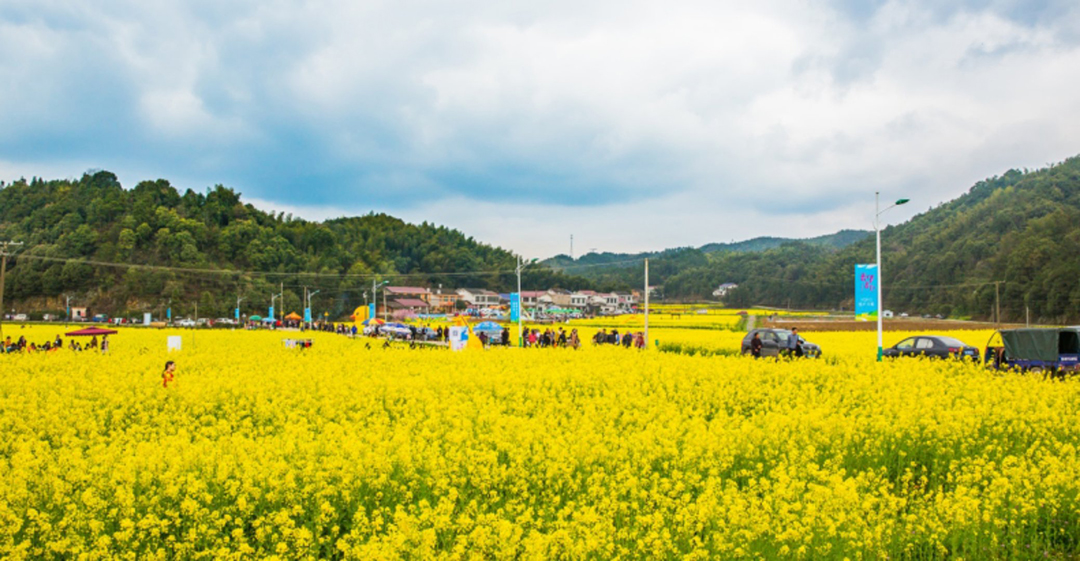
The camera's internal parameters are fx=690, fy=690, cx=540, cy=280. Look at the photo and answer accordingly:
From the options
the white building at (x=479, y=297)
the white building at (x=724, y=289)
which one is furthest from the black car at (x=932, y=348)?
the white building at (x=479, y=297)

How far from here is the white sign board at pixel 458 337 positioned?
98.7 feet

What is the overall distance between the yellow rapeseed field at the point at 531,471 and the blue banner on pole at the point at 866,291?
657 centimetres

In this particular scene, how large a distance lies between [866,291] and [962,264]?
8773cm

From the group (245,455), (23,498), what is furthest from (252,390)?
(23,498)

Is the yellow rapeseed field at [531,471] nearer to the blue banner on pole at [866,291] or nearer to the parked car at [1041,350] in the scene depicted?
the parked car at [1041,350]

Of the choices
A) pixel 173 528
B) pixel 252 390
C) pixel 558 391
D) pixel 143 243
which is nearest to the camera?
pixel 173 528

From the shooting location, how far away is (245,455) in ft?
29.4

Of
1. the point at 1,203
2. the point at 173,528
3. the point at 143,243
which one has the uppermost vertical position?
the point at 1,203

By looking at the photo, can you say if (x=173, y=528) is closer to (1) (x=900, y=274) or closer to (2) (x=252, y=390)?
(2) (x=252, y=390)

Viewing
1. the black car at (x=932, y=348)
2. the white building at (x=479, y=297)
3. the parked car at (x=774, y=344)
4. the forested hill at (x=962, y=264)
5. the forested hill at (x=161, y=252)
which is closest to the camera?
the black car at (x=932, y=348)

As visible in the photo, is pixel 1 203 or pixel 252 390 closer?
pixel 252 390

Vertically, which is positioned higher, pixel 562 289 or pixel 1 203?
pixel 1 203

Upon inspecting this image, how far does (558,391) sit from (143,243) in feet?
335

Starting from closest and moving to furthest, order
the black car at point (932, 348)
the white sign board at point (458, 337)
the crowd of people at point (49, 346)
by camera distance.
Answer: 1. the black car at point (932, 348)
2. the crowd of people at point (49, 346)
3. the white sign board at point (458, 337)
